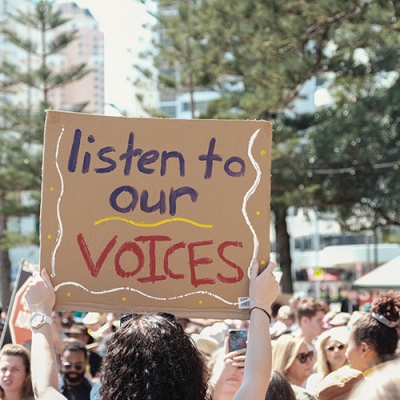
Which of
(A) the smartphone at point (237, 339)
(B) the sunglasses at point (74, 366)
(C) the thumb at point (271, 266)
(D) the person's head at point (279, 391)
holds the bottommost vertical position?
(B) the sunglasses at point (74, 366)

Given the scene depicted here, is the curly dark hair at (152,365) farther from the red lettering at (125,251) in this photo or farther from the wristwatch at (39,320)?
the red lettering at (125,251)

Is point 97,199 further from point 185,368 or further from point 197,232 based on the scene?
point 185,368

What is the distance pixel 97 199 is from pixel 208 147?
39 cm

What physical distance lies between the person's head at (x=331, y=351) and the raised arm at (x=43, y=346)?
2.67m

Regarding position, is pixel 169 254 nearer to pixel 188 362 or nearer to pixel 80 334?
pixel 188 362

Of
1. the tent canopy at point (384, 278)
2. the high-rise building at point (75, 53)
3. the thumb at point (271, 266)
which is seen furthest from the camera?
the high-rise building at point (75, 53)

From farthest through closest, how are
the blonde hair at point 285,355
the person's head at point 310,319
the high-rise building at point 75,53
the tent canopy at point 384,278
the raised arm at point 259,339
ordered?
the high-rise building at point 75,53, the tent canopy at point 384,278, the person's head at point 310,319, the blonde hair at point 285,355, the raised arm at point 259,339

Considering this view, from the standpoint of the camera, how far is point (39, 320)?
8.29 ft

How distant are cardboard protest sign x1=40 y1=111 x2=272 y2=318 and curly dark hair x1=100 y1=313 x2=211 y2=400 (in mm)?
509

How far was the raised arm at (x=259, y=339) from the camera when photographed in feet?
7.47

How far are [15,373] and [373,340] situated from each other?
1.67 metres

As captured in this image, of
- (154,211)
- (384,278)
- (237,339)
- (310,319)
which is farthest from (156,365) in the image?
(384,278)

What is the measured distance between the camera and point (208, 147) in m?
2.82

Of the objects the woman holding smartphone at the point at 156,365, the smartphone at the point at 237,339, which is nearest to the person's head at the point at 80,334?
the smartphone at the point at 237,339
